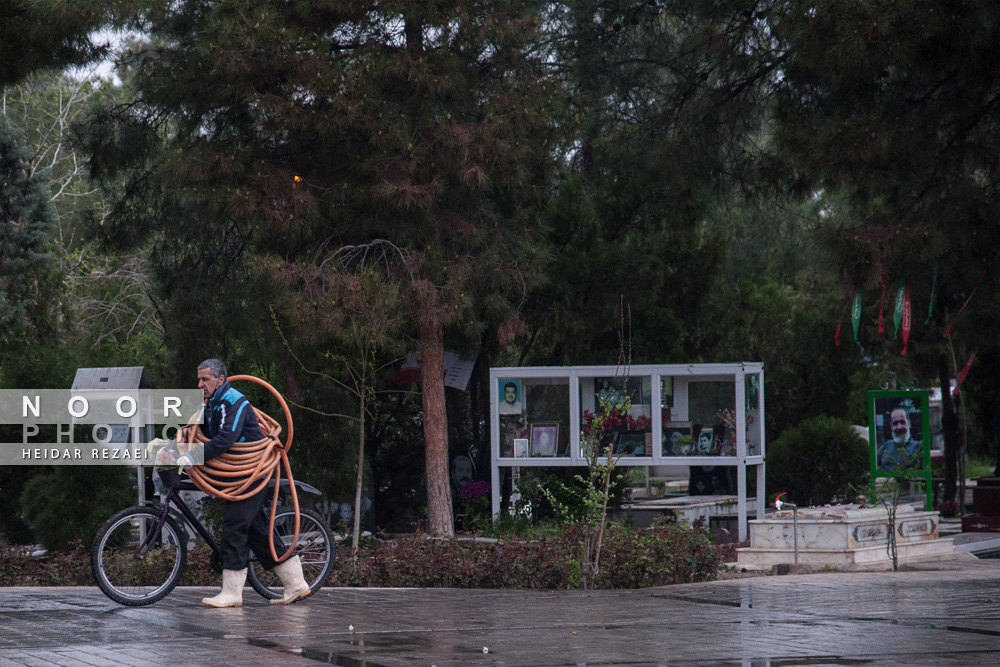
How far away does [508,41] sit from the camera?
1559 cm

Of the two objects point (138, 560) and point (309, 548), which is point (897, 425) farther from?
point (138, 560)

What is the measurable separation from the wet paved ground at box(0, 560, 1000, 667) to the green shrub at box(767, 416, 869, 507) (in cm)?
1161

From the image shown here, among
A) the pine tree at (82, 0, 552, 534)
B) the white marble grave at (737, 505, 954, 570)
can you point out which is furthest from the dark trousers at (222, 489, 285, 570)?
the white marble grave at (737, 505, 954, 570)

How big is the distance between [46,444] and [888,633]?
1024cm

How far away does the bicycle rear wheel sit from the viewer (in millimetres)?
9719

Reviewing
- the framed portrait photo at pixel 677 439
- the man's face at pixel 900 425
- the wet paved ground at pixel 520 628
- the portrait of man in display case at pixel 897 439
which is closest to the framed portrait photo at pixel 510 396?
the framed portrait photo at pixel 677 439

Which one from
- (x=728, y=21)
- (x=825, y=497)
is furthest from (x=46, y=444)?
(x=825, y=497)

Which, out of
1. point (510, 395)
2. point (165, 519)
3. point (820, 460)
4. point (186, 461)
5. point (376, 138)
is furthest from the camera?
point (820, 460)

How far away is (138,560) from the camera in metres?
9.47

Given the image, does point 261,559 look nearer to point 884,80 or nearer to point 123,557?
point 123,557

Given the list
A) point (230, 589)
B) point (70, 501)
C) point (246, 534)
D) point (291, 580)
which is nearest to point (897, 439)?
point (70, 501)

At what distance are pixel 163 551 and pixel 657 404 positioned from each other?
8586 mm

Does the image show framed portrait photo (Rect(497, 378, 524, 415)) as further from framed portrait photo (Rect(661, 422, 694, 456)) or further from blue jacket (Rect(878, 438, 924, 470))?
blue jacket (Rect(878, 438, 924, 470))

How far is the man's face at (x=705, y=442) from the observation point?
56.0 ft
